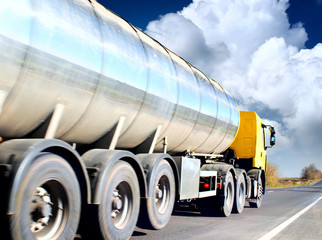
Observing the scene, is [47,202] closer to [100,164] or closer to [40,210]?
[40,210]

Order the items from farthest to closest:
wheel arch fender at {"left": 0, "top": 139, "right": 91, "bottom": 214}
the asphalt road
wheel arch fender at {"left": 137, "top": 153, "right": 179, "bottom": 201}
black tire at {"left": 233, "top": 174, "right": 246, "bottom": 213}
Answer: black tire at {"left": 233, "top": 174, "right": 246, "bottom": 213} < the asphalt road < wheel arch fender at {"left": 137, "top": 153, "right": 179, "bottom": 201} < wheel arch fender at {"left": 0, "top": 139, "right": 91, "bottom": 214}

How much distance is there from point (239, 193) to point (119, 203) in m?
6.49

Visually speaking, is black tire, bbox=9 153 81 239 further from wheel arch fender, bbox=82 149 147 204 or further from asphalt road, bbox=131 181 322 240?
asphalt road, bbox=131 181 322 240

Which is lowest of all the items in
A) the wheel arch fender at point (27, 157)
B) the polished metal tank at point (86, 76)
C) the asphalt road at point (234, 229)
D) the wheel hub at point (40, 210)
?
the asphalt road at point (234, 229)

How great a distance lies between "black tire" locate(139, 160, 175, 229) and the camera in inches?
235

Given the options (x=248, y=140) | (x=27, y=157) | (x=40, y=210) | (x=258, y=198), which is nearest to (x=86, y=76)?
(x=27, y=157)

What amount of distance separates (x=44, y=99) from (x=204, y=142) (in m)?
5.54

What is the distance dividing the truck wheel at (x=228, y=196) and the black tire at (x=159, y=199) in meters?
3.16

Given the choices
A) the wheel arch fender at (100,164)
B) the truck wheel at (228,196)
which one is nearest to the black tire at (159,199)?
the wheel arch fender at (100,164)

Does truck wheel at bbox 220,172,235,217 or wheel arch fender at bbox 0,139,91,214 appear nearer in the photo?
wheel arch fender at bbox 0,139,91,214

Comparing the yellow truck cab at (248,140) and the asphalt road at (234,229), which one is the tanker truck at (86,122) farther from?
the yellow truck cab at (248,140)

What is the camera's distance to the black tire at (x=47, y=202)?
11.5 ft

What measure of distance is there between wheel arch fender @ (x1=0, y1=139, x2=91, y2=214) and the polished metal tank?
1.36ft

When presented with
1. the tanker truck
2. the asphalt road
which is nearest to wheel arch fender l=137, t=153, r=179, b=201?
the tanker truck
